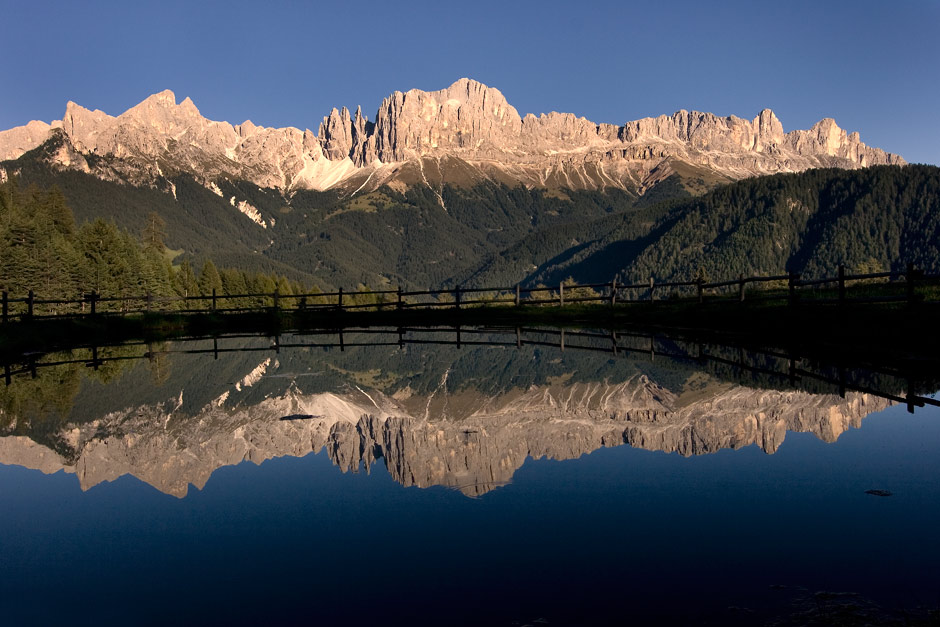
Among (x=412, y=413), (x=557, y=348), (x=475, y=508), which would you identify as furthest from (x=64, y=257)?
(x=475, y=508)

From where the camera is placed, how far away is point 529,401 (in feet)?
57.3

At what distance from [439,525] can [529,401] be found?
8862 millimetres

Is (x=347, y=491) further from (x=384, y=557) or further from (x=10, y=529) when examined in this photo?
(x=10, y=529)

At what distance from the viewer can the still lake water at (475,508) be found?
676 cm

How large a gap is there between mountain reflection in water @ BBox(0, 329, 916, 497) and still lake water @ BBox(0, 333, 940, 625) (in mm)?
88

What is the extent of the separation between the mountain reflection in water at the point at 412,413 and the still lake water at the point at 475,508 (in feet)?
0.29

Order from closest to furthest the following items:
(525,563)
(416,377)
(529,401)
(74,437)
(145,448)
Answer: (525,563)
(145,448)
(74,437)
(529,401)
(416,377)

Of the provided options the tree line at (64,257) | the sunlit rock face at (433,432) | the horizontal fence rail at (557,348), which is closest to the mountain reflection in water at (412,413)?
the sunlit rock face at (433,432)

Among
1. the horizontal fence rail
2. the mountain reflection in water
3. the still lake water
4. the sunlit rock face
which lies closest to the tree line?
the horizontal fence rail

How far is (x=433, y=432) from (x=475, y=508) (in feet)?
14.2

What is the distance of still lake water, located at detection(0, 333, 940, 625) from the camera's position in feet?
22.2

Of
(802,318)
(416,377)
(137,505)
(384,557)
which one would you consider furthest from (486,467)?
(802,318)

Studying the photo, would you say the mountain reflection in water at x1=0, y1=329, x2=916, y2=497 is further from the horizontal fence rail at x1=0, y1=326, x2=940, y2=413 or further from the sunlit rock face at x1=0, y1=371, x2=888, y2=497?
the horizontal fence rail at x1=0, y1=326, x2=940, y2=413

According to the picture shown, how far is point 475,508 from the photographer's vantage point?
9445 millimetres
